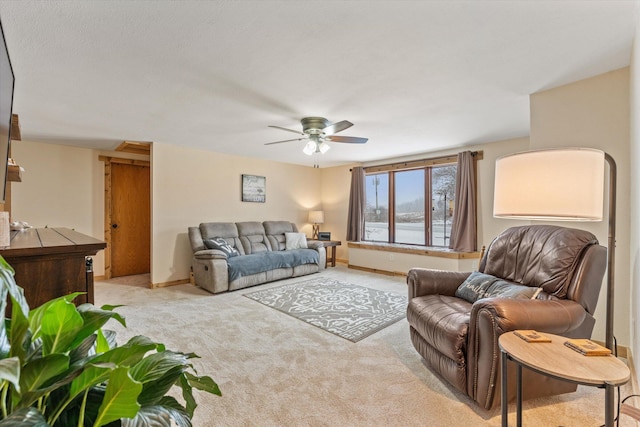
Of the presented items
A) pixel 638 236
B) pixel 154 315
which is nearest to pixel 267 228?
pixel 154 315

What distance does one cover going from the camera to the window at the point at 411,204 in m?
5.37

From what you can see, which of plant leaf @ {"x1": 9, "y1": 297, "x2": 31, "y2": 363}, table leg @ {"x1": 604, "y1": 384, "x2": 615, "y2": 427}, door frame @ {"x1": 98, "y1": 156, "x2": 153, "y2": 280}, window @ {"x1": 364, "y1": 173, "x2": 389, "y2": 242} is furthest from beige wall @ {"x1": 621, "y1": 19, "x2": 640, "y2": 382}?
door frame @ {"x1": 98, "y1": 156, "x2": 153, "y2": 280}

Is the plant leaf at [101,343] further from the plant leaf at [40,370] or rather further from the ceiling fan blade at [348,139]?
the ceiling fan blade at [348,139]

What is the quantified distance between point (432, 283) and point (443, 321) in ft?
1.91

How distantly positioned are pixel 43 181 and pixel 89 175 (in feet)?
1.92

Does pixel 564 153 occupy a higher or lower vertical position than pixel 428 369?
higher

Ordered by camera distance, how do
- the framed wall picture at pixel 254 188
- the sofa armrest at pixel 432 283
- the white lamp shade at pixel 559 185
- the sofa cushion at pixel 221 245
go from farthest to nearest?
the framed wall picture at pixel 254 188, the sofa cushion at pixel 221 245, the sofa armrest at pixel 432 283, the white lamp shade at pixel 559 185

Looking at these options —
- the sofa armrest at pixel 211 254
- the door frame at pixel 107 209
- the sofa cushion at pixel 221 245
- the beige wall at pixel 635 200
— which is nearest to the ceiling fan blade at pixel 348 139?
the beige wall at pixel 635 200

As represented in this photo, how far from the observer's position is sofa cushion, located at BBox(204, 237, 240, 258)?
15.4 ft

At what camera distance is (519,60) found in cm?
216

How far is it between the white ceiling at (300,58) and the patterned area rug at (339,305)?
7.43ft

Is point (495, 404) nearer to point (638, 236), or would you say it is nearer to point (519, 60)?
point (638, 236)

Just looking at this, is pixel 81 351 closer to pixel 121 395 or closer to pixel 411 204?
pixel 121 395

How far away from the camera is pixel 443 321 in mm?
1968
